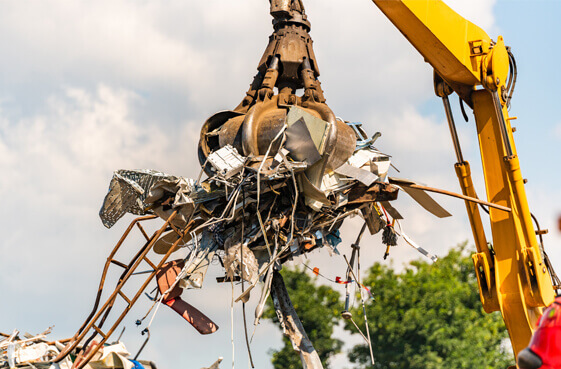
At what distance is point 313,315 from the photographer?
33.2 metres

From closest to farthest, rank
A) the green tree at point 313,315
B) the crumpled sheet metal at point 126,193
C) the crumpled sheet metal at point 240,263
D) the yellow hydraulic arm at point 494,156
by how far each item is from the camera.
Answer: the yellow hydraulic arm at point 494,156 → the crumpled sheet metal at point 240,263 → the crumpled sheet metal at point 126,193 → the green tree at point 313,315

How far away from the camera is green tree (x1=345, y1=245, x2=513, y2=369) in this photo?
31391mm

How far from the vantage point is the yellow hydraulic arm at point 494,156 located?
10250mm

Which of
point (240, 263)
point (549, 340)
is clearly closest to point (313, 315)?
point (240, 263)

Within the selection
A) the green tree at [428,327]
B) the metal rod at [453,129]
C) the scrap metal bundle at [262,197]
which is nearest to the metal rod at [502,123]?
the metal rod at [453,129]

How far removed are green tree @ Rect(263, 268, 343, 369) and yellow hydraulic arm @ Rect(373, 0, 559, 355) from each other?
22.8 metres

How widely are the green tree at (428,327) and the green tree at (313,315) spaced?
93cm

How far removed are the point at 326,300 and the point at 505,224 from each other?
24.2 meters

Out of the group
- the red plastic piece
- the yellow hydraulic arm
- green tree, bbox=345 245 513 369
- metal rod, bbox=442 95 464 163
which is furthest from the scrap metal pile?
green tree, bbox=345 245 513 369

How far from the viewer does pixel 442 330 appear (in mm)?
31234

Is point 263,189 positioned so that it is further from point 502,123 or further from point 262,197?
point 502,123

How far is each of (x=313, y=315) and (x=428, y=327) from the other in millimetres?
4782

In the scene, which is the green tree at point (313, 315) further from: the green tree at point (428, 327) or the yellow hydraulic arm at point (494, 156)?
the yellow hydraulic arm at point (494, 156)

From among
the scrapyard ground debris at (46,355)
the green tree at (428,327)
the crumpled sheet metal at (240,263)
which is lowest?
the scrapyard ground debris at (46,355)
